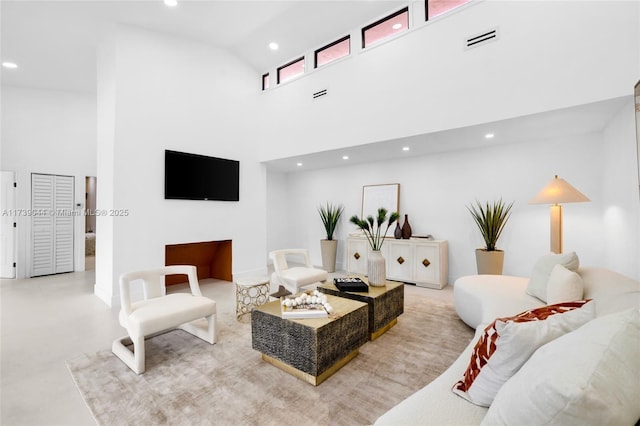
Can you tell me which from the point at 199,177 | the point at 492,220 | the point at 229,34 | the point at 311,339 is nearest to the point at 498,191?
the point at 492,220

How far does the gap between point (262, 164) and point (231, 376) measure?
4301 mm

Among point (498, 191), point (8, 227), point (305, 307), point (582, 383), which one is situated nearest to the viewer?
point (582, 383)

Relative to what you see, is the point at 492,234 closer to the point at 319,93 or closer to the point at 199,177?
the point at 319,93

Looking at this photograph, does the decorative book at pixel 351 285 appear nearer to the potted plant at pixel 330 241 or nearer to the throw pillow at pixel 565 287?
the throw pillow at pixel 565 287

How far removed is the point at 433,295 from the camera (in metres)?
4.23

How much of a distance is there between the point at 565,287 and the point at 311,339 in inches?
70.8

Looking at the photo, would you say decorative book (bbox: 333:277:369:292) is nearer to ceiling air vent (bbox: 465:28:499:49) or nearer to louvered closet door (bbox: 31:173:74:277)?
ceiling air vent (bbox: 465:28:499:49)

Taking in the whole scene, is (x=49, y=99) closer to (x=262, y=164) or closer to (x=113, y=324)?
(x=262, y=164)

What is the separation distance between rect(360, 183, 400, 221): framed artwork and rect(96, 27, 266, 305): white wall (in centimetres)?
233

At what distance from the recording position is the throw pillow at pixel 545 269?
2277 mm

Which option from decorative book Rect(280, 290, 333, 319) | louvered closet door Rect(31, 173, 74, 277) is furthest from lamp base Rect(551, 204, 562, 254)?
louvered closet door Rect(31, 173, 74, 277)

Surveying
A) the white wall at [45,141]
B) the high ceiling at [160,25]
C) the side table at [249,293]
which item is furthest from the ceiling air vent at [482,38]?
the white wall at [45,141]

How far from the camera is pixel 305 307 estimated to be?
7.57ft

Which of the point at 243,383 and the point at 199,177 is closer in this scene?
the point at 243,383
